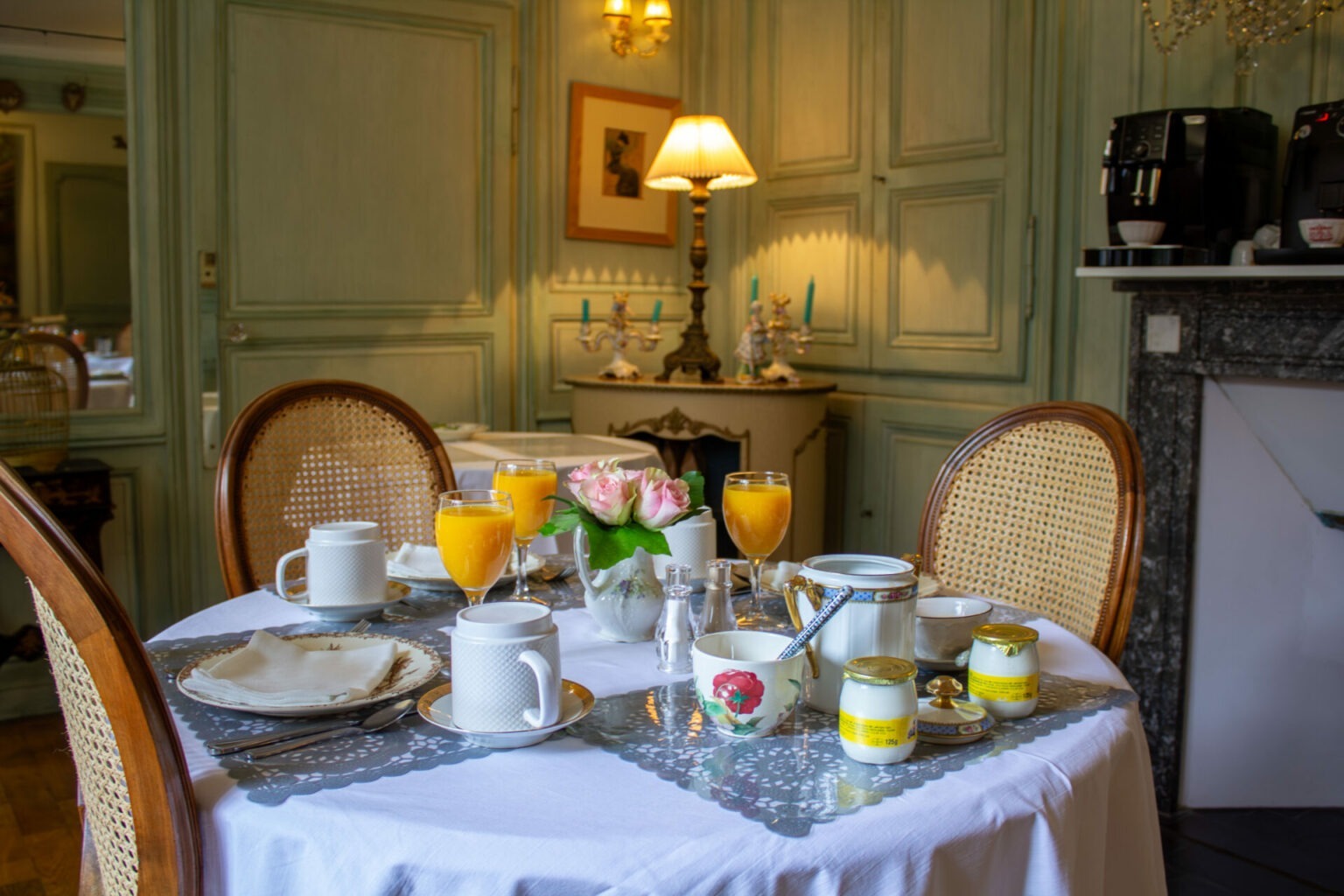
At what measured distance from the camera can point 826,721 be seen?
1.07 meters

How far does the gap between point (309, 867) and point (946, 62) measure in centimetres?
310

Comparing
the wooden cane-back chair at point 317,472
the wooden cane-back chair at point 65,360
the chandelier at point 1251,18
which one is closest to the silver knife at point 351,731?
the wooden cane-back chair at point 317,472

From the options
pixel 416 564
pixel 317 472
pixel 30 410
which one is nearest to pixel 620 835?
pixel 416 564

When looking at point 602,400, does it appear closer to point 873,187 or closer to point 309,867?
point 873,187

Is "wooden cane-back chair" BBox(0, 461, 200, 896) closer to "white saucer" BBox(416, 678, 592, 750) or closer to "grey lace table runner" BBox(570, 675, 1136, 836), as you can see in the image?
"white saucer" BBox(416, 678, 592, 750)

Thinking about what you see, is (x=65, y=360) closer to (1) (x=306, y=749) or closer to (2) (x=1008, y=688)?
(1) (x=306, y=749)

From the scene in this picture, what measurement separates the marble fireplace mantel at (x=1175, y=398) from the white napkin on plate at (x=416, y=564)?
163cm

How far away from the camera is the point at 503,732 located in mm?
989

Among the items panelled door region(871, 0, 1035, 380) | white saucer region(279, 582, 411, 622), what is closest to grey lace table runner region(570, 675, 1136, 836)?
white saucer region(279, 582, 411, 622)

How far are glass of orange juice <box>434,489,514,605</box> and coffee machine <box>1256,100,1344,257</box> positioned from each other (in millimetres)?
1738

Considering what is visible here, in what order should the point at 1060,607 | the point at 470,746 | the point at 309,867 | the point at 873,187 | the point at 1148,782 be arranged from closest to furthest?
the point at 309,867 → the point at 470,746 → the point at 1148,782 → the point at 1060,607 → the point at 873,187

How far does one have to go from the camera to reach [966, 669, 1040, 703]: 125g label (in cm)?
108

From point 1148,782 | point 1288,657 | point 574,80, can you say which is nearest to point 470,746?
point 1148,782

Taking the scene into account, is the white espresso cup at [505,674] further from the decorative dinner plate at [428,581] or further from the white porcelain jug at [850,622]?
the decorative dinner plate at [428,581]
